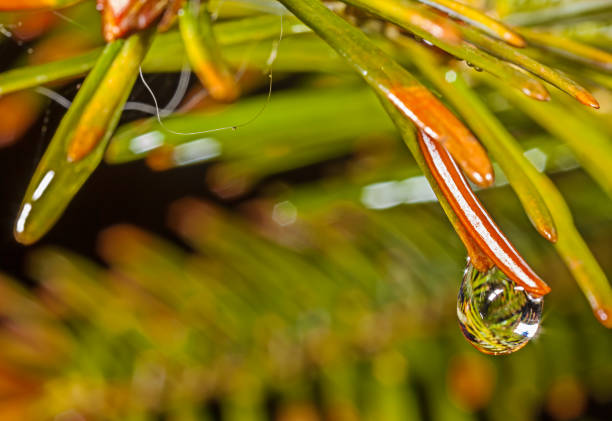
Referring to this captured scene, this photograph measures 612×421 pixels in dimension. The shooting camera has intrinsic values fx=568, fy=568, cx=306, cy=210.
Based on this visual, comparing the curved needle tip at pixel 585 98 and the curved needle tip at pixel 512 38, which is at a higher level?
the curved needle tip at pixel 512 38

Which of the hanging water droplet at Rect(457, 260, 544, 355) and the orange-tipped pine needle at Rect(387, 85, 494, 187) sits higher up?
the orange-tipped pine needle at Rect(387, 85, 494, 187)

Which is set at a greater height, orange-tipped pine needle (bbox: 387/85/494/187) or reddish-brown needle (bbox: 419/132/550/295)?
orange-tipped pine needle (bbox: 387/85/494/187)

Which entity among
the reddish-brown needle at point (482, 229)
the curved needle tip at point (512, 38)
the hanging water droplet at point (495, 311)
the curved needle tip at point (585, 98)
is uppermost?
the curved needle tip at point (512, 38)

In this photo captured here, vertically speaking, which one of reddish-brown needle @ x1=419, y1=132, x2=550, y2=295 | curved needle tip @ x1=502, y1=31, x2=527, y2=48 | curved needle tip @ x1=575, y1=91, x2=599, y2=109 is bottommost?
reddish-brown needle @ x1=419, y1=132, x2=550, y2=295

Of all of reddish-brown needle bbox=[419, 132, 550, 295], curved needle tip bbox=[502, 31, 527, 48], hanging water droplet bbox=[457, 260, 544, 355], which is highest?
curved needle tip bbox=[502, 31, 527, 48]

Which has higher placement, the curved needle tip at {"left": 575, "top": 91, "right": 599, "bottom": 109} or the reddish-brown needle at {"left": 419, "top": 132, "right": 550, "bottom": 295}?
the curved needle tip at {"left": 575, "top": 91, "right": 599, "bottom": 109}

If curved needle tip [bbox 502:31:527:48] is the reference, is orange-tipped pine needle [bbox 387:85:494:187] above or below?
below

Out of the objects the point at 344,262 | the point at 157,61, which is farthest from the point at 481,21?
the point at 344,262

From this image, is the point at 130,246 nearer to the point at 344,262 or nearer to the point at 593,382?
the point at 344,262
